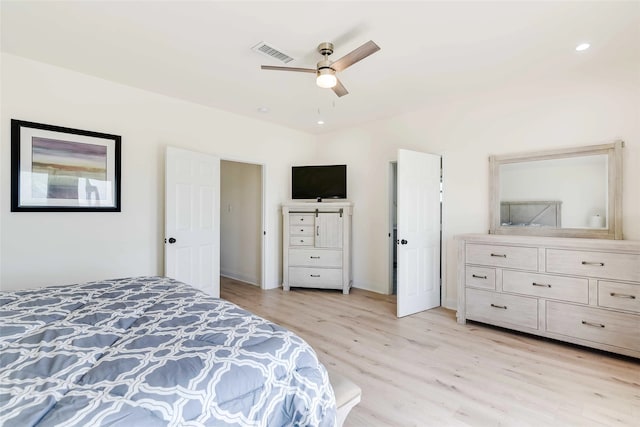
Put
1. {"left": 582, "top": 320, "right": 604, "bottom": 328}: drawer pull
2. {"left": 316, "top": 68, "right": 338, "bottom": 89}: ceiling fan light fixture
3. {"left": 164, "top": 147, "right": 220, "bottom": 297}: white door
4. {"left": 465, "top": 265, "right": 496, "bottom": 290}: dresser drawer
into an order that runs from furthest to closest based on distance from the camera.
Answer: {"left": 164, "top": 147, "right": 220, "bottom": 297}: white door
{"left": 465, "top": 265, "right": 496, "bottom": 290}: dresser drawer
{"left": 582, "top": 320, "right": 604, "bottom": 328}: drawer pull
{"left": 316, "top": 68, "right": 338, "bottom": 89}: ceiling fan light fixture

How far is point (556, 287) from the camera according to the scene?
2674 mm

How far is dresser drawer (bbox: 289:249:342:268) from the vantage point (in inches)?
175

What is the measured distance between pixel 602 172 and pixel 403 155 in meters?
1.82

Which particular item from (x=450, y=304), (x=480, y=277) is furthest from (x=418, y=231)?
(x=450, y=304)

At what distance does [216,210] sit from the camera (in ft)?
12.6

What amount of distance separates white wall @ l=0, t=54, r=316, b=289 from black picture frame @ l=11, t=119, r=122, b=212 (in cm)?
7

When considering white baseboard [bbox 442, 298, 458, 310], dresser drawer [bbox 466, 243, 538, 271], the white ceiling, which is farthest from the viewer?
white baseboard [bbox 442, 298, 458, 310]

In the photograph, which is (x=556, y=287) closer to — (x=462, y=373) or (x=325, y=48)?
(x=462, y=373)

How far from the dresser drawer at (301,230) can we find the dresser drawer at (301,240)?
5 centimetres

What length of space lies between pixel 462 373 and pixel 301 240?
2.81m

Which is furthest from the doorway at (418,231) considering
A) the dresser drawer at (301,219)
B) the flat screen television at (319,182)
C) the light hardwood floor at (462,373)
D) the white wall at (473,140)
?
the dresser drawer at (301,219)

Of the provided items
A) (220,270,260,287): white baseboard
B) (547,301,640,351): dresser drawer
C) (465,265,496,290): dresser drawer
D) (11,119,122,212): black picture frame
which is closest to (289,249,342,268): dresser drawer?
(220,270,260,287): white baseboard

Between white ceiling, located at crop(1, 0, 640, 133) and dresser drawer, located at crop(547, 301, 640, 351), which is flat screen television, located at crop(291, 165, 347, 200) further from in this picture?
dresser drawer, located at crop(547, 301, 640, 351)

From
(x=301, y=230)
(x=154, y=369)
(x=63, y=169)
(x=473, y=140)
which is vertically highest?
(x=473, y=140)
